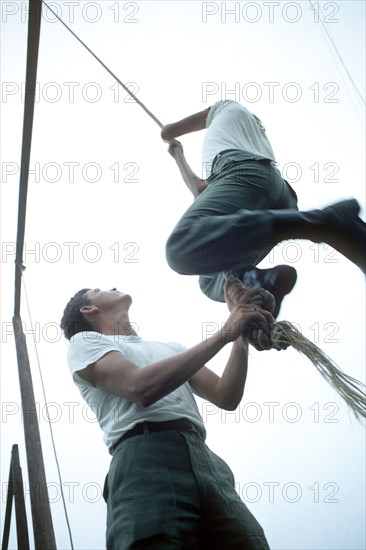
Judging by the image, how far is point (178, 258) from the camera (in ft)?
→ 4.28

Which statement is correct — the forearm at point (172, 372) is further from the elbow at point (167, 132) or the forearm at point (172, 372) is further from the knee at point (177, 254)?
the elbow at point (167, 132)

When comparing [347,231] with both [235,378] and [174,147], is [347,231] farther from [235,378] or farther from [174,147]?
[174,147]

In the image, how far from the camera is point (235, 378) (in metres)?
1.41

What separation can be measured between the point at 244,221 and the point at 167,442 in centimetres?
57

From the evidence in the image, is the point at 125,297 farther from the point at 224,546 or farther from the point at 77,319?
the point at 224,546

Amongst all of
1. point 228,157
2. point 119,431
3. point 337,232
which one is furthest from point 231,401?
point 228,157

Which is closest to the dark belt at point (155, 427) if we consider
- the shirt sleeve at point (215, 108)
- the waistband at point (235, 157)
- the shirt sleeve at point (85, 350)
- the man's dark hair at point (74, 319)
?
the shirt sleeve at point (85, 350)

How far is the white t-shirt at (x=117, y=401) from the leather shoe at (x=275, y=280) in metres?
0.36

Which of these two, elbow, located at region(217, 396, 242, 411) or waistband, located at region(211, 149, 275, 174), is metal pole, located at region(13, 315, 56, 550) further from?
waistband, located at region(211, 149, 275, 174)

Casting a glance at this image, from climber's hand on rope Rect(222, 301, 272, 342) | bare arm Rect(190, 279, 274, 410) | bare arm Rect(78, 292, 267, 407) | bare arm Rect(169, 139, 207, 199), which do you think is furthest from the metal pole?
bare arm Rect(169, 139, 207, 199)

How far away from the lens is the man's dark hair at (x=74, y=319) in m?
1.66

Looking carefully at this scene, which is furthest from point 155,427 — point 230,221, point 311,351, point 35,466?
point 35,466

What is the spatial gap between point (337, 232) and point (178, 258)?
412 mm

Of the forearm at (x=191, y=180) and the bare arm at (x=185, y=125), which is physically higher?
the bare arm at (x=185, y=125)
